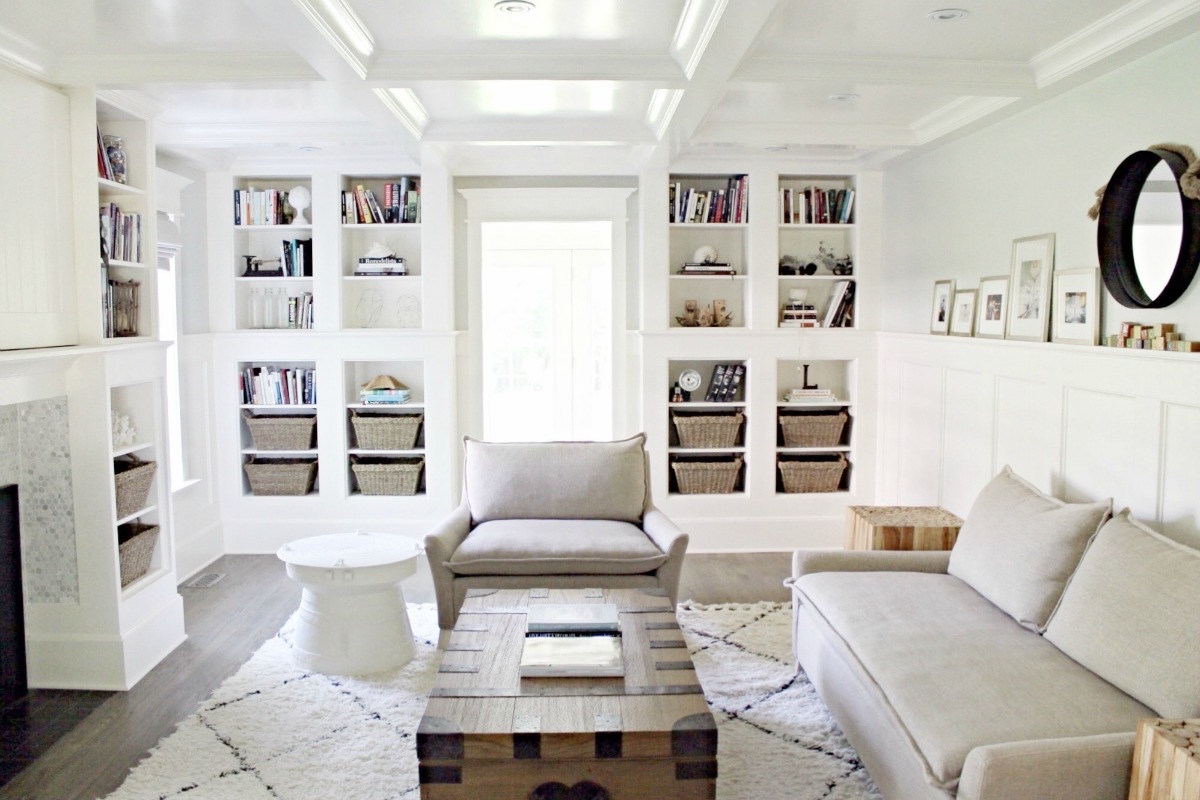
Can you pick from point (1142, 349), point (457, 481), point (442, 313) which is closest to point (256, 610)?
point (457, 481)

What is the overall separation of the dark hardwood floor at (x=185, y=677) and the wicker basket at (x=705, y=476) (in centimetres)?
41

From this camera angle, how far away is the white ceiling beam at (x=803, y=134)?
472cm

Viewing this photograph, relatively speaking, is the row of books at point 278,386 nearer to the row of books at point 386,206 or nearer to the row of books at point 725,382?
the row of books at point 386,206

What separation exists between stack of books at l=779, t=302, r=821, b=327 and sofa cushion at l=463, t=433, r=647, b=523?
1.77 metres

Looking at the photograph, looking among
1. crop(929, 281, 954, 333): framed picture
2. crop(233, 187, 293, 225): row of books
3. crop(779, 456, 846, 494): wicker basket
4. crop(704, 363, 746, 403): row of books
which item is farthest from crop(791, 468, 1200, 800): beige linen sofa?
crop(233, 187, 293, 225): row of books

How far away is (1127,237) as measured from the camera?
3.37 m

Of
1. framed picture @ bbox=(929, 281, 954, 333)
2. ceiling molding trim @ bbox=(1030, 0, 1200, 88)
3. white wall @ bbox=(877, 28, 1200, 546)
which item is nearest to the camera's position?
ceiling molding trim @ bbox=(1030, 0, 1200, 88)

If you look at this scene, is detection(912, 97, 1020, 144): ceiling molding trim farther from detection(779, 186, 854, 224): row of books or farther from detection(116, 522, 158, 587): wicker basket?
detection(116, 522, 158, 587): wicker basket

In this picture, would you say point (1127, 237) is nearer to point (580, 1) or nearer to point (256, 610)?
point (580, 1)

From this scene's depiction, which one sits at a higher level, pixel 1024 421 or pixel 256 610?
pixel 1024 421

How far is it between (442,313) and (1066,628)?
13.0 feet

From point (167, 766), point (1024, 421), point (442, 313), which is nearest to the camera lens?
point (167, 766)

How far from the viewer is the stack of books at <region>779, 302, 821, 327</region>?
19.3 feet

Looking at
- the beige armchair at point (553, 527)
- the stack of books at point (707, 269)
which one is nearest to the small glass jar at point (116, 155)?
the beige armchair at point (553, 527)
